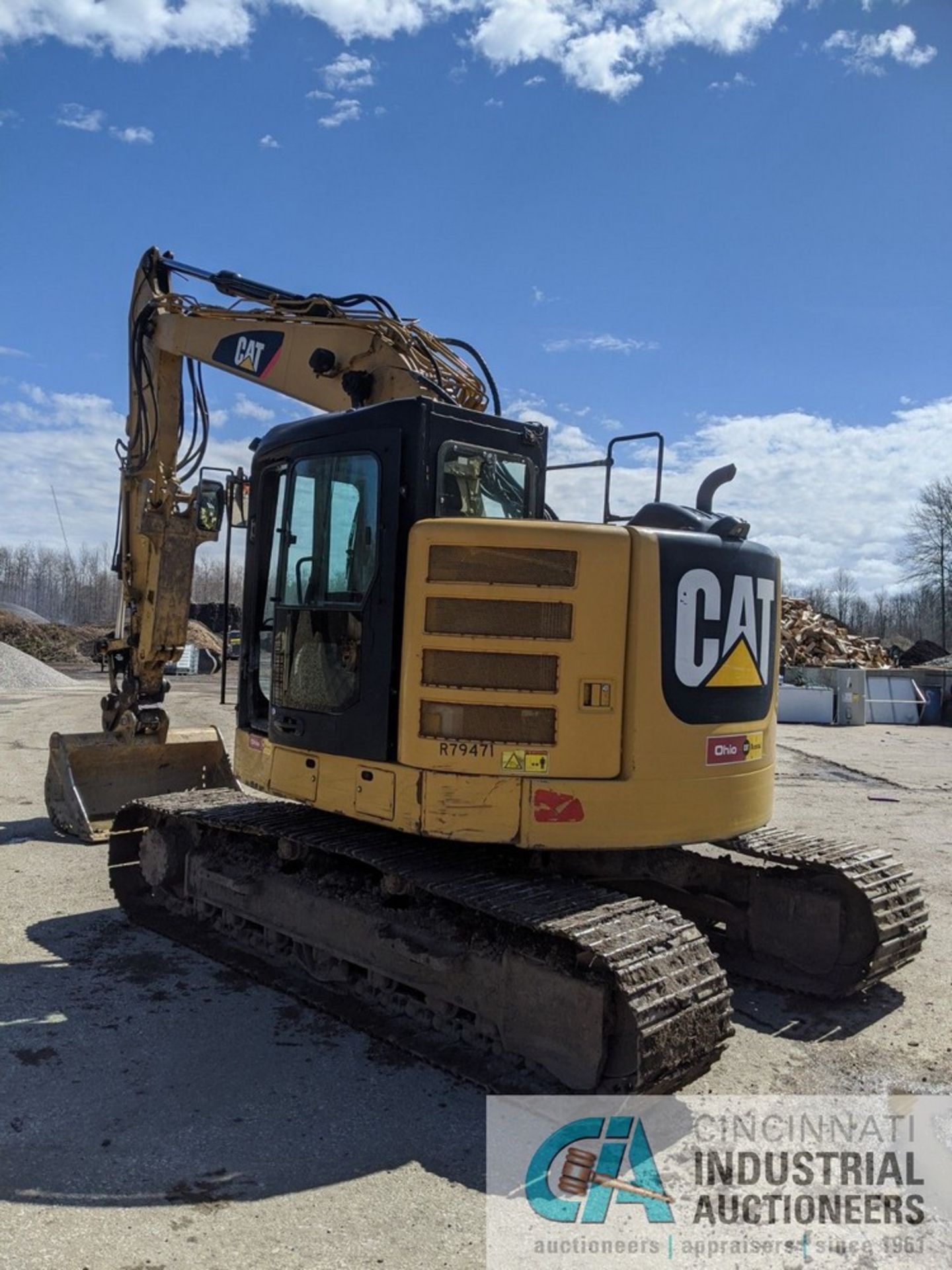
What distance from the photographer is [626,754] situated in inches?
176

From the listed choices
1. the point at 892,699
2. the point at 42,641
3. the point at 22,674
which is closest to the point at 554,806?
the point at 892,699

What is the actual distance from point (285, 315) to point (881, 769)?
37.4ft

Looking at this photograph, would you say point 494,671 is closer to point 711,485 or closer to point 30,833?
point 711,485

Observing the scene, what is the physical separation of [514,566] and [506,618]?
234 mm

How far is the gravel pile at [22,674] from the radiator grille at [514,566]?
23296 mm

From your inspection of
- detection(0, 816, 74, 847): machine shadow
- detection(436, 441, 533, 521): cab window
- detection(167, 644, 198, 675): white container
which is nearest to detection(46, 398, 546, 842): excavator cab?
detection(436, 441, 533, 521): cab window

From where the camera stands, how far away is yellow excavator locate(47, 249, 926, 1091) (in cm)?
427

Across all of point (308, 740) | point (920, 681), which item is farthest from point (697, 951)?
point (920, 681)

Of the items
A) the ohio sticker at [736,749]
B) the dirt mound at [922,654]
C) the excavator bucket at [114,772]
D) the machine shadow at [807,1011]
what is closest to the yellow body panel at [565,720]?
the ohio sticker at [736,749]

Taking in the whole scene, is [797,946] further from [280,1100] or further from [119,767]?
[119,767]

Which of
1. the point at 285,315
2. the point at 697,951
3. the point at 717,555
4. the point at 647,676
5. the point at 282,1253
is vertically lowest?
the point at 282,1253

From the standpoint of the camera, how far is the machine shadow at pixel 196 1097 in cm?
361

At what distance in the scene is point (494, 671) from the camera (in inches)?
174

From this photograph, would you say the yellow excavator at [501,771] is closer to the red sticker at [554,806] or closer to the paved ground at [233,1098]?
the red sticker at [554,806]
